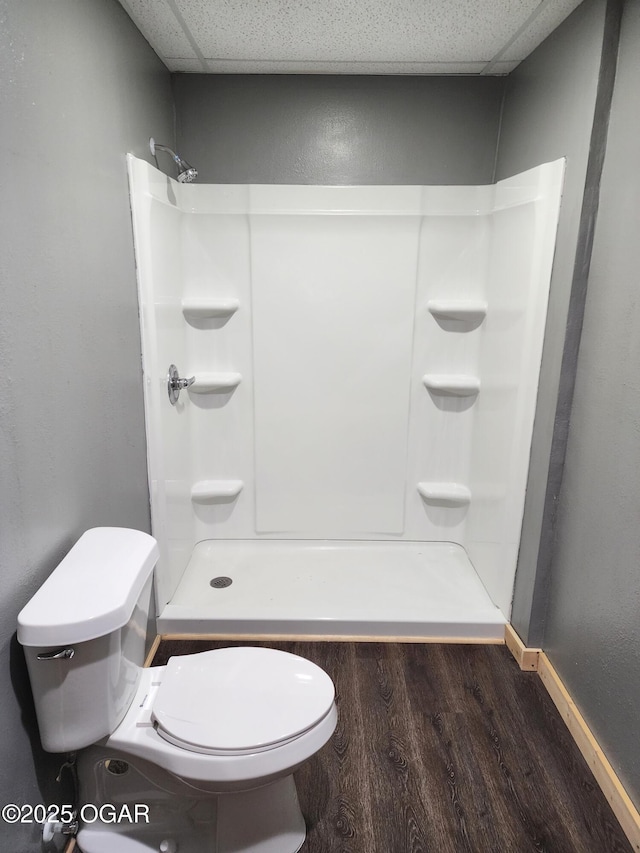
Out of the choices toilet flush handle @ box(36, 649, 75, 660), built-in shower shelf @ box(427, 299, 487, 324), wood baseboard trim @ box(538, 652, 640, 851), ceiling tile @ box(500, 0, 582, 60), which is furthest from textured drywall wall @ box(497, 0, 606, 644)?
toilet flush handle @ box(36, 649, 75, 660)

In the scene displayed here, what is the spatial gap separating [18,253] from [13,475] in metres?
0.44

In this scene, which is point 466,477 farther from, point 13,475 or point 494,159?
point 13,475

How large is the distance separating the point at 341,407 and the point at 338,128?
3.88 ft

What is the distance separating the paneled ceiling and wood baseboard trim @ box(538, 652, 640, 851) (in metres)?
2.11

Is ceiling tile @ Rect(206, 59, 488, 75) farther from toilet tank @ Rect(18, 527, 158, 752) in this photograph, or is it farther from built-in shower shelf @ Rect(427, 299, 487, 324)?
toilet tank @ Rect(18, 527, 158, 752)

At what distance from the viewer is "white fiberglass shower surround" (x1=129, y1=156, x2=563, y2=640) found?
6.98 feet

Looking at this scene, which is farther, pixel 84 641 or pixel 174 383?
pixel 174 383

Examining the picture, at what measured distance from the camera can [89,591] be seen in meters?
1.12

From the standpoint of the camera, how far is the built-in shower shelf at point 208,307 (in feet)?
7.83

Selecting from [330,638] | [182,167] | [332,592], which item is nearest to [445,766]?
[330,638]

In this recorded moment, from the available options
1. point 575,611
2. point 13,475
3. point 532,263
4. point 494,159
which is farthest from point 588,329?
point 13,475

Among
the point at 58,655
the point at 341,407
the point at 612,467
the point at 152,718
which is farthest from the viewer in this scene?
the point at 341,407

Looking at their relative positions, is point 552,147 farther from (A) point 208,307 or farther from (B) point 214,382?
(B) point 214,382

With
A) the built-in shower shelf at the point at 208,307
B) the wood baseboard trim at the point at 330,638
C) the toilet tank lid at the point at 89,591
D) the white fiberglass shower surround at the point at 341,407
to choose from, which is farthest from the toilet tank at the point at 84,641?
the built-in shower shelf at the point at 208,307
